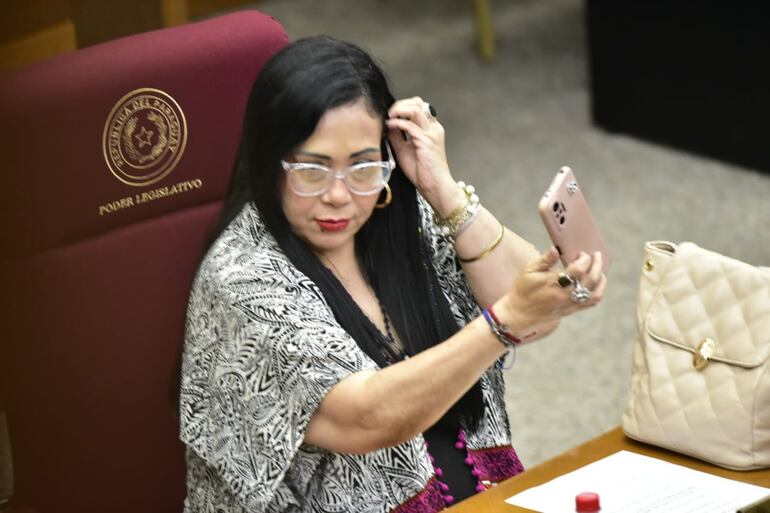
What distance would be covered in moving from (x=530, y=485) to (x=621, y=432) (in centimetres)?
22

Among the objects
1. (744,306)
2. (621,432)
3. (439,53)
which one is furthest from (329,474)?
(439,53)

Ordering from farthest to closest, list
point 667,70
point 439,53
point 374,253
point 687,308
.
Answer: point 439,53, point 667,70, point 374,253, point 687,308

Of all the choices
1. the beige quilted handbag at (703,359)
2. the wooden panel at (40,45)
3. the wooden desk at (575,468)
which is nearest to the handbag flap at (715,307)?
the beige quilted handbag at (703,359)

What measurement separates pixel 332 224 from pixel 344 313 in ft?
0.43

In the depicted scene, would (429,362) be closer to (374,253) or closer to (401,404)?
(401,404)

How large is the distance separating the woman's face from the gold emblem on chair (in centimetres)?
25

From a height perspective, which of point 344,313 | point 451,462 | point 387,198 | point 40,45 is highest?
point 40,45

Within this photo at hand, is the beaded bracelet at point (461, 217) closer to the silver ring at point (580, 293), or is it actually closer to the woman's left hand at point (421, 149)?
the woman's left hand at point (421, 149)

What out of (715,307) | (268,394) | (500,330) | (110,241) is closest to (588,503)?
(500,330)

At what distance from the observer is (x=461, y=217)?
2184 millimetres

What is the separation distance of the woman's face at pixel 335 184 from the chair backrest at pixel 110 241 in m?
0.21

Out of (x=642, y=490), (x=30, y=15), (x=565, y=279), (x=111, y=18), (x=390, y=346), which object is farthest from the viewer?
(x=111, y=18)

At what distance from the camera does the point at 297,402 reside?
1.90m

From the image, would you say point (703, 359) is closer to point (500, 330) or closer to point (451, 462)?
point (500, 330)
